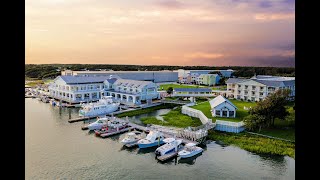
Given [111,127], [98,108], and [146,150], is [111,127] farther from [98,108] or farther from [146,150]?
[98,108]

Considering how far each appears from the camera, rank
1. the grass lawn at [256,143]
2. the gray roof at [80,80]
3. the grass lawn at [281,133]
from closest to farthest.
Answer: the grass lawn at [256,143], the grass lawn at [281,133], the gray roof at [80,80]

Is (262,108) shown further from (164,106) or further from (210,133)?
(164,106)

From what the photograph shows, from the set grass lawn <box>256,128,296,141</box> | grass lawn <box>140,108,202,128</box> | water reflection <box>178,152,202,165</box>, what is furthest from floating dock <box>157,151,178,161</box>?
grass lawn <box>256,128,296,141</box>

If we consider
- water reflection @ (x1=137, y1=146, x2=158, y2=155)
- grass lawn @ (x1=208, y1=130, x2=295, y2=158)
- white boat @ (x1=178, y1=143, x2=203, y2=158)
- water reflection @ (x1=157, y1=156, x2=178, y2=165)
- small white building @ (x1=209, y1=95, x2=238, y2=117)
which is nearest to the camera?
water reflection @ (x1=157, y1=156, x2=178, y2=165)

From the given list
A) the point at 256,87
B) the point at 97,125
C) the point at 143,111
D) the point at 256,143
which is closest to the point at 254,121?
the point at 256,143

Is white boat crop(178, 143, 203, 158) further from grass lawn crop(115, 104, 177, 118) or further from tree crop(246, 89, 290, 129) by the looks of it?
grass lawn crop(115, 104, 177, 118)

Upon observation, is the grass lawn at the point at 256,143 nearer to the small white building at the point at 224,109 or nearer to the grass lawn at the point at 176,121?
the grass lawn at the point at 176,121

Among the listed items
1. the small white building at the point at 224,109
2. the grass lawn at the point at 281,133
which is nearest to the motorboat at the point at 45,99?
the small white building at the point at 224,109
